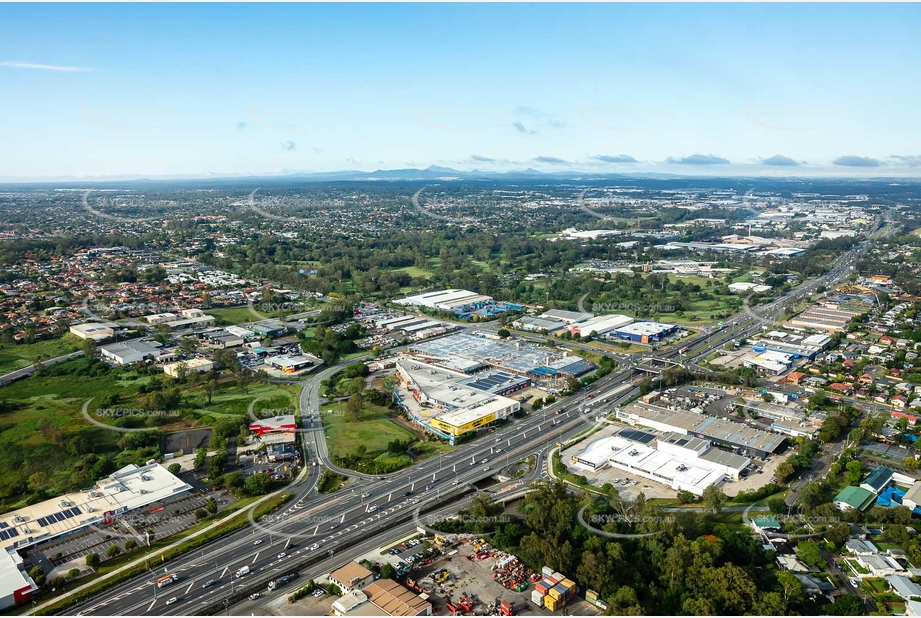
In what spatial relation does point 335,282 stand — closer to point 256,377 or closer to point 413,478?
point 256,377

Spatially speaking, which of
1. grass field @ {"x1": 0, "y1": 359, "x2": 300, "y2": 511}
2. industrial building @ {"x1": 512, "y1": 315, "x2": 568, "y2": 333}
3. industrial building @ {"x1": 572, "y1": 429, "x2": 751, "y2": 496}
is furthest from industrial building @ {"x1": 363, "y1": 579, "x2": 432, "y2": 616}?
industrial building @ {"x1": 512, "y1": 315, "x2": 568, "y2": 333}

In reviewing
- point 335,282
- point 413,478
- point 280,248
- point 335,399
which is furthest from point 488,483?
point 280,248

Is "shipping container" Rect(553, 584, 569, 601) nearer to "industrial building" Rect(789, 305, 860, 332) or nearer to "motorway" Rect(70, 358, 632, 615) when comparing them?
"motorway" Rect(70, 358, 632, 615)

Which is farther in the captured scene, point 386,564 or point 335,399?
point 335,399

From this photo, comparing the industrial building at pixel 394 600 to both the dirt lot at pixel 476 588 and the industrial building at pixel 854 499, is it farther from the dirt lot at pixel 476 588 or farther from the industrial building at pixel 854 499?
the industrial building at pixel 854 499

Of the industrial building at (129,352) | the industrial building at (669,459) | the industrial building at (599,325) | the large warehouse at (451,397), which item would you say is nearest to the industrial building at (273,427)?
the large warehouse at (451,397)

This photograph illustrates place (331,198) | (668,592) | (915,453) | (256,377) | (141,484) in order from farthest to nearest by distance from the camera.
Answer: (331,198)
(256,377)
(915,453)
(141,484)
(668,592)
